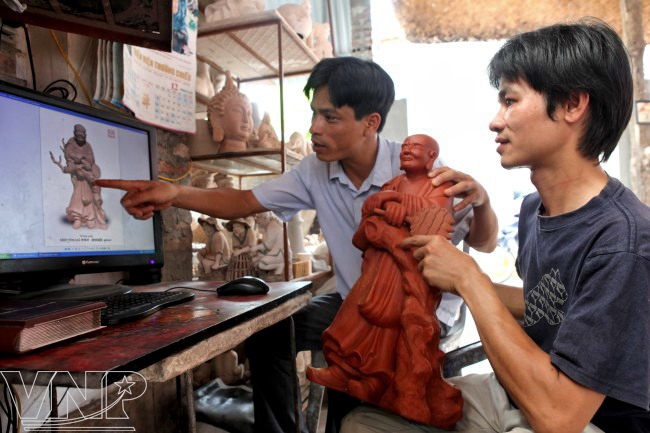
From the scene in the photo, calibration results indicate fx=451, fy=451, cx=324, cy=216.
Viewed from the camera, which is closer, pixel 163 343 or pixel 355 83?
pixel 163 343

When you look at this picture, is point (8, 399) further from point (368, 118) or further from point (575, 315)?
point (368, 118)

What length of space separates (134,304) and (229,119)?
4.65 ft

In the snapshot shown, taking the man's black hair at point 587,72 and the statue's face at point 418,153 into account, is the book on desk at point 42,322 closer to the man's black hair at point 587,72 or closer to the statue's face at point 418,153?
the statue's face at point 418,153

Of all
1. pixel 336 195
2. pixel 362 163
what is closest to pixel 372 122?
pixel 362 163

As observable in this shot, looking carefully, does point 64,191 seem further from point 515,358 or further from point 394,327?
point 515,358

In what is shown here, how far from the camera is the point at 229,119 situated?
7.75 feet

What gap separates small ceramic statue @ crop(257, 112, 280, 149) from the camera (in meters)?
2.47

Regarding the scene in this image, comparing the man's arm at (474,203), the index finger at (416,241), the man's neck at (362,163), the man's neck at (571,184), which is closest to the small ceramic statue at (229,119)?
the man's neck at (362,163)

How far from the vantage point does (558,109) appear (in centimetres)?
110

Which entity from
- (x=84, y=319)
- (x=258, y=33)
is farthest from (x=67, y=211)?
(x=258, y=33)

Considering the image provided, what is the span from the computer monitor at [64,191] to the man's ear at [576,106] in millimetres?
1328

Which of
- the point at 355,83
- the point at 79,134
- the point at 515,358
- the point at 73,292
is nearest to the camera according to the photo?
the point at 515,358

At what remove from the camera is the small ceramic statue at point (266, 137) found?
2.47m

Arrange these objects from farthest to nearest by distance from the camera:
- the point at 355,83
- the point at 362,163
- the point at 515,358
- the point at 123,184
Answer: the point at 362,163 → the point at 355,83 → the point at 123,184 → the point at 515,358
